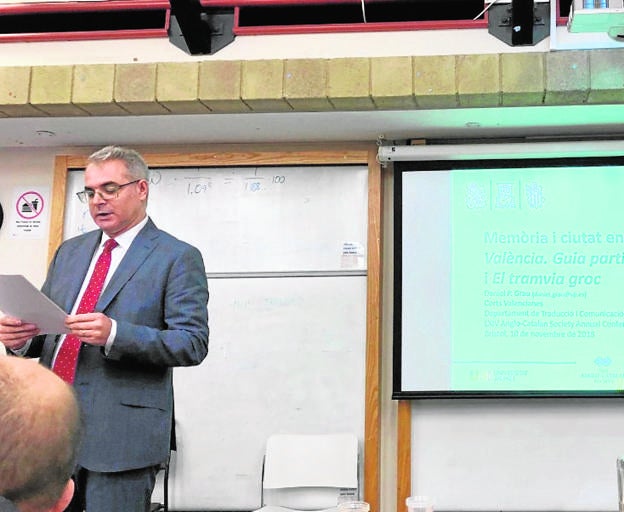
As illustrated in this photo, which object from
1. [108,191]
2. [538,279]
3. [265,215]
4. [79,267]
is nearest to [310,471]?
[265,215]

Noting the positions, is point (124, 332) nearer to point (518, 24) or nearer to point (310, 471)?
point (310, 471)

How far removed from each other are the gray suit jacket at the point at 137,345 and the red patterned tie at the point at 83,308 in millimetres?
27

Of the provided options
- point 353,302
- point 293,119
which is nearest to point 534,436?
point 353,302

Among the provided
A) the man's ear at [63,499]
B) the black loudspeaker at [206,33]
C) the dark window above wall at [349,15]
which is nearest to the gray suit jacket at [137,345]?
the man's ear at [63,499]

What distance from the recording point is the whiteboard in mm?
3135

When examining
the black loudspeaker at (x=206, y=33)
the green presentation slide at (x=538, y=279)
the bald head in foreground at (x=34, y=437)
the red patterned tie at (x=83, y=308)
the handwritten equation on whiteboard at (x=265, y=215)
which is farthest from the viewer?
the handwritten equation on whiteboard at (x=265, y=215)

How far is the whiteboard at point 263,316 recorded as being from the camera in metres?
3.13

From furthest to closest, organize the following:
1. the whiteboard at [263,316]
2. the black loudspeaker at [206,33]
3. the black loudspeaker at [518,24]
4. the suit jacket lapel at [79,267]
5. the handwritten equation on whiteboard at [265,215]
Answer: the handwritten equation on whiteboard at [265,215] < the whiteboard at [263,316] < the black loudspeaker at [206,33] < the black loudspeaker at [518,24] < the suit jacket lapel at [79,267]

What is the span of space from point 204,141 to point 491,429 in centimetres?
195

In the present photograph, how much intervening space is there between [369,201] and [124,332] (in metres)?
1.93

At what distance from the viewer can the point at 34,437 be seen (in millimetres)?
A: 624

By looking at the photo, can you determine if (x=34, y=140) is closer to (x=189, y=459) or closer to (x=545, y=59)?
(x=189, y=459)

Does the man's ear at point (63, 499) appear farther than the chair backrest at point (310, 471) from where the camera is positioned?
No

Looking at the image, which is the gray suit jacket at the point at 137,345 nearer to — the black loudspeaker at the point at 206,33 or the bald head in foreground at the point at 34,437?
the bald head in foreground at the point at 34,437
